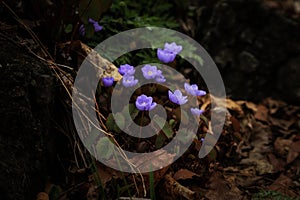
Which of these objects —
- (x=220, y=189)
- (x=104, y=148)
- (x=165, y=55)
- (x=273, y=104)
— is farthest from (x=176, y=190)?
(x=273, y=104)

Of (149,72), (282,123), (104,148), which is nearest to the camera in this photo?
(104,148)

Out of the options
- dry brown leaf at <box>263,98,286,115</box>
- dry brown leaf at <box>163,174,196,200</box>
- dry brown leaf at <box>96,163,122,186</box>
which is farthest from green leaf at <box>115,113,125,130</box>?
dry brown leaf at <box>263,98,286,115</box>

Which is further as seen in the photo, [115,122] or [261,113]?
[261,113]

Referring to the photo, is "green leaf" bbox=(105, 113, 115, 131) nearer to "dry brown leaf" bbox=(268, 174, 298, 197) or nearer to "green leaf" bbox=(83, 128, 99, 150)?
"green leaf" bbox=(83, 128, 99, 150)

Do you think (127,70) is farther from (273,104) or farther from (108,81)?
(273,104)

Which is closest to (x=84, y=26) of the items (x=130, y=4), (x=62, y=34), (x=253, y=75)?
(x=62, y=34)

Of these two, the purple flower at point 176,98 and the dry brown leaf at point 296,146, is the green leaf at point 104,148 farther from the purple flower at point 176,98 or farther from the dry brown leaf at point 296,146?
the dry brown leaf at point 296,146

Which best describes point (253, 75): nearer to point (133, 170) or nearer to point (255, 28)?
point (255, 28)

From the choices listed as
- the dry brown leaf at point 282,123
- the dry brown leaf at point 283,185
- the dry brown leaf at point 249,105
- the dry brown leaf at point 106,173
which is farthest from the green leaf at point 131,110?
the dry brown leaf at point 282,123
